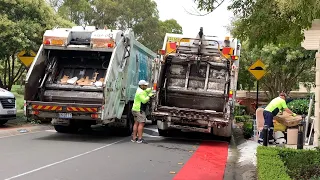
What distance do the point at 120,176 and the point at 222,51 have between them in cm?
570

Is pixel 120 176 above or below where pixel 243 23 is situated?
below

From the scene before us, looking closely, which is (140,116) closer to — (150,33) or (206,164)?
(206,164)

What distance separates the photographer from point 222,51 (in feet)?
37.4

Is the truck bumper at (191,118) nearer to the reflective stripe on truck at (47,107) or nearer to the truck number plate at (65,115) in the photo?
the truck number plate at (65,115)

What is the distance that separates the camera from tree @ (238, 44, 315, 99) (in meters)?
17.8

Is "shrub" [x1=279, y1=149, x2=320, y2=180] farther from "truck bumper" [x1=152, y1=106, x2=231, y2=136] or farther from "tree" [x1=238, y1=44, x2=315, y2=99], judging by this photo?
"tree" [x1=238, y1=44, x2=315, y2=99]

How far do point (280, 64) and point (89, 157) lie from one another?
14955mm

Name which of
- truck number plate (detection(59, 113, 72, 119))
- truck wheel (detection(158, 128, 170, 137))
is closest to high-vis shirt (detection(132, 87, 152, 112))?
truck wheel (detection(158, 128, 170, 137))

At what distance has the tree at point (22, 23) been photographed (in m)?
13.9

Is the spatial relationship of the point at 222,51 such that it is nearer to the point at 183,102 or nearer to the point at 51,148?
the point at 183,102

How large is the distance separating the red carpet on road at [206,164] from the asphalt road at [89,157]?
184 mm

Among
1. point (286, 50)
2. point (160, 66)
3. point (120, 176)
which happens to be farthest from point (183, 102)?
point (286, 50)

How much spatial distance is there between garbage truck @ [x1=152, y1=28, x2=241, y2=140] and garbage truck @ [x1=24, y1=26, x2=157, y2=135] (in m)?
1.07

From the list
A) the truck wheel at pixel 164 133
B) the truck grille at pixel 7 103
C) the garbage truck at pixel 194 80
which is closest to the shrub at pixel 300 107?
the garbage truck at pixel 194 80
